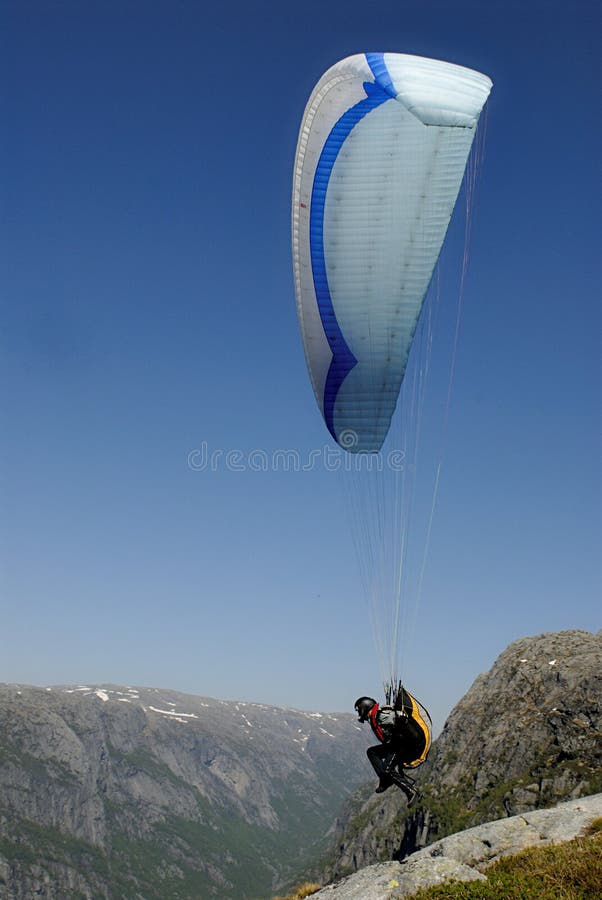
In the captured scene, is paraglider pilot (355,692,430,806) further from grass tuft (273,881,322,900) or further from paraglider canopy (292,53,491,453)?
paraglider canopy (292,53,491,453)

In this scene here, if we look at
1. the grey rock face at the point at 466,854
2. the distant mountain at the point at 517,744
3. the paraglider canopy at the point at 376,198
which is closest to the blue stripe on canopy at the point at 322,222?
the paraglider canopy at the point at 376,198

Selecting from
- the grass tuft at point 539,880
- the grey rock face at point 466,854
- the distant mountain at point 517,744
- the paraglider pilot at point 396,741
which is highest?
the paraglider pilot at point 396,741

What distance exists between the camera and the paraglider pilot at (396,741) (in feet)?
49.5

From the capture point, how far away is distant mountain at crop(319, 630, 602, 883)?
103 meters

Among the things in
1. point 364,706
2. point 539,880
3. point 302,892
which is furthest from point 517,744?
point 539,880

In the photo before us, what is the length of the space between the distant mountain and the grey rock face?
85.2m

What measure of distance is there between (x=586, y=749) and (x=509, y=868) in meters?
103

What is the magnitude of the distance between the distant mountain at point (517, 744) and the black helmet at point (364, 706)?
295 ft

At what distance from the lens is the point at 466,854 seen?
15.8 metres

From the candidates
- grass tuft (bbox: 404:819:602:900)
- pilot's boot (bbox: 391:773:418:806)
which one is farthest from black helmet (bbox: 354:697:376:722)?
grass tuft (bbox: 404:819:602:900)

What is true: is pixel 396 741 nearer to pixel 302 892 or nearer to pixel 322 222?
pixel 302 892

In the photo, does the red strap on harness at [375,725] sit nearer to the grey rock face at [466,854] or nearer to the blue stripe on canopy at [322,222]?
the grey rock face at [466,854]

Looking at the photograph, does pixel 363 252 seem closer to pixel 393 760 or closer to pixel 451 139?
pixel 451 139

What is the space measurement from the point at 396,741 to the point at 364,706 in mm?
1054
